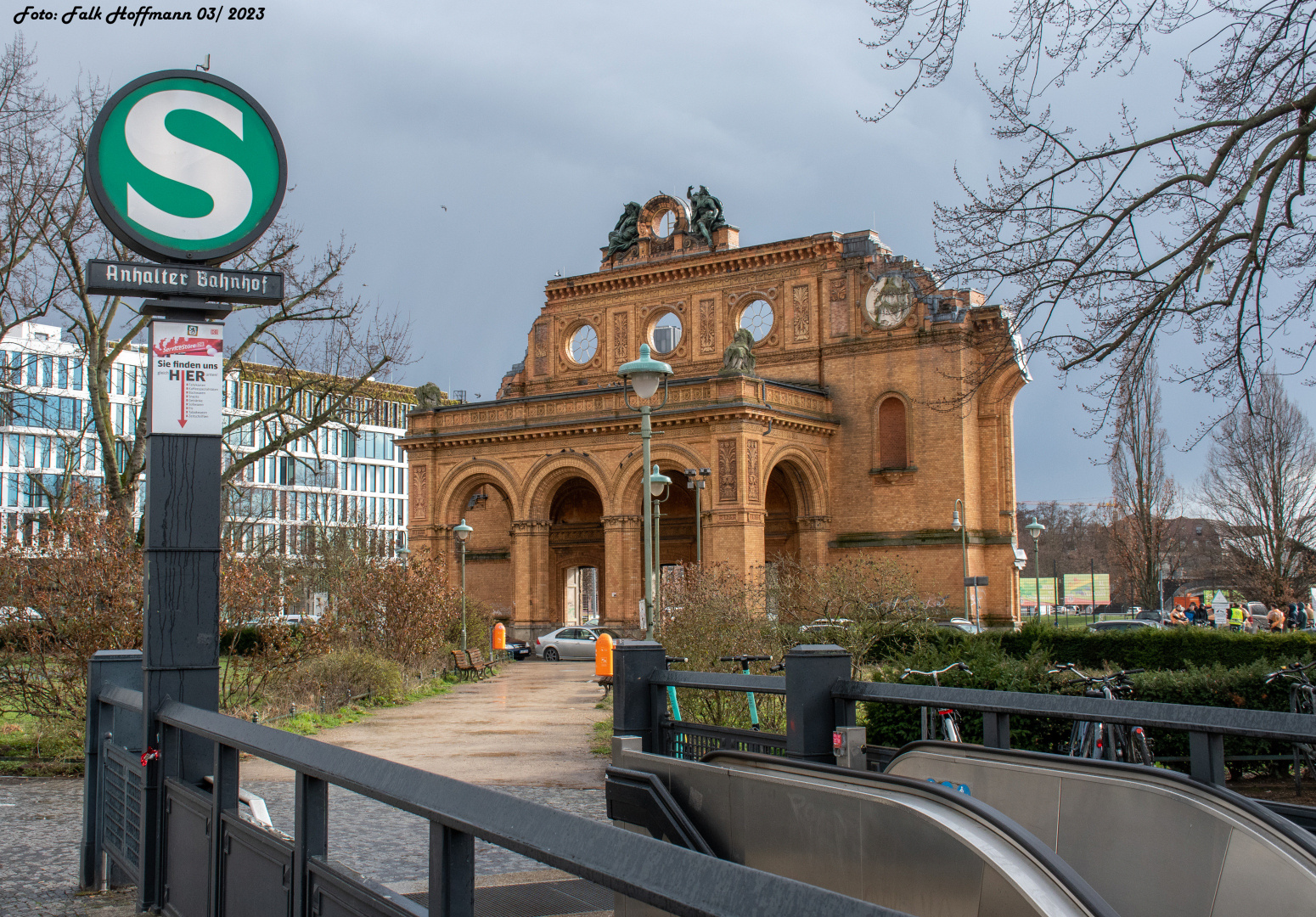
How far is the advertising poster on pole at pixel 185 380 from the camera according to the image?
19.6 feet

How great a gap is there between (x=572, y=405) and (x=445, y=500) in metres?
7.22

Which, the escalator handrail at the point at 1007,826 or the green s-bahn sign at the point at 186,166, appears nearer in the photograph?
the escalator handrail at the point at 1007,826

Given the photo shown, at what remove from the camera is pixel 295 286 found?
25297 mm

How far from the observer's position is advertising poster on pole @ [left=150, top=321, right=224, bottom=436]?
5.96 meters

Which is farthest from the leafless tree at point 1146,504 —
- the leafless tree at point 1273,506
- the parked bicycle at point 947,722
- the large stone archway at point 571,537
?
the parked bicycle at point 947,722

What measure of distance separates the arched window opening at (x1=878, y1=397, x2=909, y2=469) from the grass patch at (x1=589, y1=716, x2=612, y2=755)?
2864 centimetres

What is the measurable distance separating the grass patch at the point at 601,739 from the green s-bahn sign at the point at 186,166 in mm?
9369

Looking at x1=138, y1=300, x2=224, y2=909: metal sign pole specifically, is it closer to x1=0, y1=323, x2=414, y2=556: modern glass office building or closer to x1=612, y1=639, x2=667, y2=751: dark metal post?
x1=612, y1=639, x2=667, y2=751: dark metal post

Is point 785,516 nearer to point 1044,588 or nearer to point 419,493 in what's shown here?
point 419,493

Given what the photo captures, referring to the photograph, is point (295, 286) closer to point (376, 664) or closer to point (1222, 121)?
point (376, 664)

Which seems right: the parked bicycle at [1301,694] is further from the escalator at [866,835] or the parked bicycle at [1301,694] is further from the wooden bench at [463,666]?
the wooden bench at [463,666]

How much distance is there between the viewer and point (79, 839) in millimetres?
8961

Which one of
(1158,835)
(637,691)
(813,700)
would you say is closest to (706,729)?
(637,691)

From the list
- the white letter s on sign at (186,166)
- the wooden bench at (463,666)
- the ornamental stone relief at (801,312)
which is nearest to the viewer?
the white letter s on sign at (186,166)
